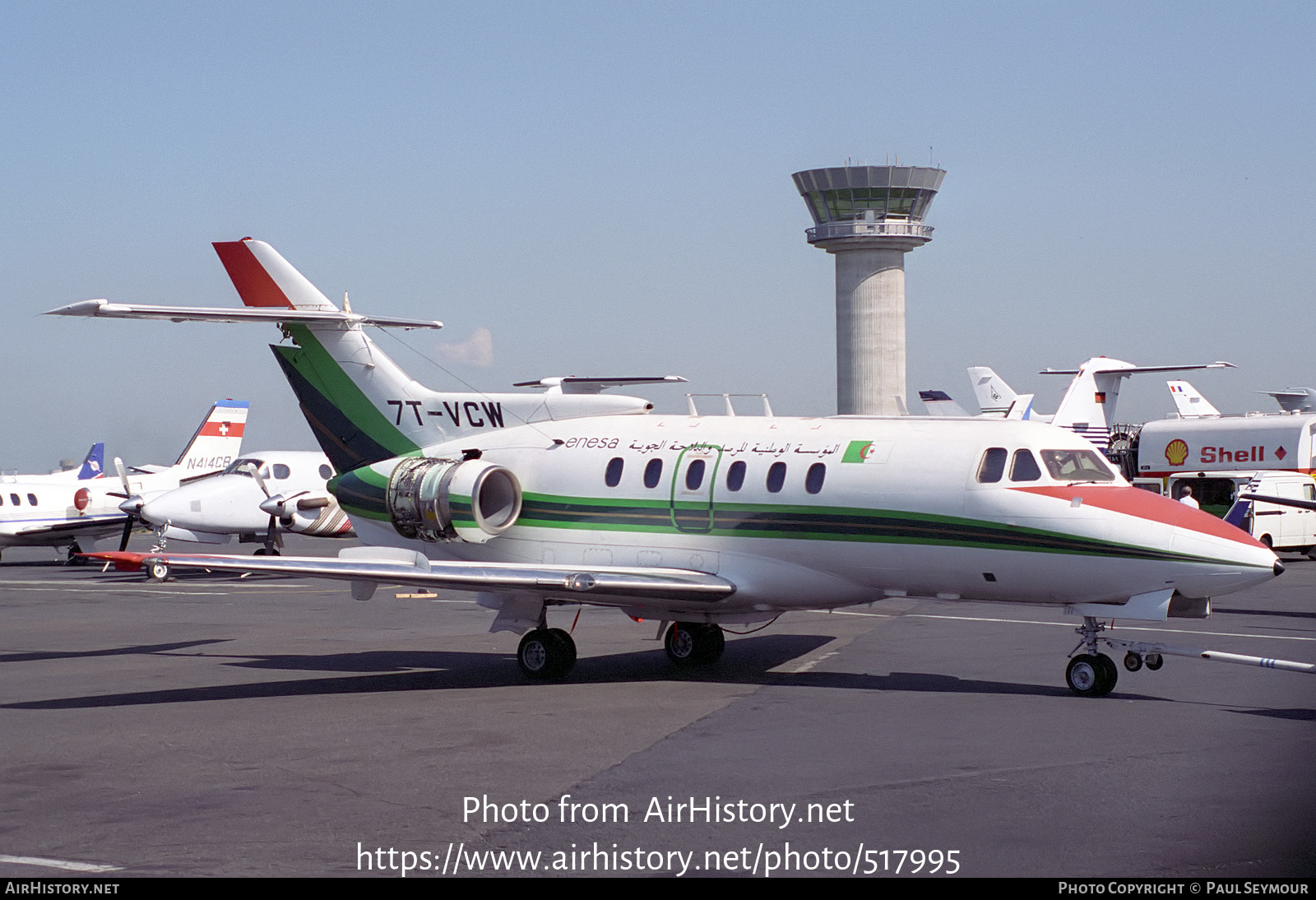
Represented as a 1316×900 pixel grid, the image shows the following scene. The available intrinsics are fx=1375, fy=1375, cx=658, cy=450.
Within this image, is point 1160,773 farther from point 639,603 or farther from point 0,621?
point 0,621

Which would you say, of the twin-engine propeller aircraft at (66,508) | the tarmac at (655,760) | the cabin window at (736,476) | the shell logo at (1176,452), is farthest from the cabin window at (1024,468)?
the shell logo at (1176,452)

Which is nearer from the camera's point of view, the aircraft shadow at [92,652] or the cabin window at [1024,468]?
the cabin window at [1024,468]

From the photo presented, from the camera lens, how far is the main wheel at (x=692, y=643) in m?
17.7

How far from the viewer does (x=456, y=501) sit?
17.6 metres

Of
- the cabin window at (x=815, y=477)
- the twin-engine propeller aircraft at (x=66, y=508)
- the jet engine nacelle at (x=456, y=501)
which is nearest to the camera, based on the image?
the cabin window at (x=815, y=477)

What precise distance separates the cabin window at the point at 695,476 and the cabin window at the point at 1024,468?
12.1 feet

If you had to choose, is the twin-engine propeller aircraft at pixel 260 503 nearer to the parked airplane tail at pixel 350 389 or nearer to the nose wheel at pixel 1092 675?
the parked airplane tail at pixel 350 389

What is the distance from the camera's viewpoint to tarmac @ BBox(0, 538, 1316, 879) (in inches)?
332

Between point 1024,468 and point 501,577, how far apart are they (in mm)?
5884

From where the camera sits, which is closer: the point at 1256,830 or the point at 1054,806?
the point at 1256,830

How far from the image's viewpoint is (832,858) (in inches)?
326

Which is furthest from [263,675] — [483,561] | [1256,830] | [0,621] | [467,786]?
[1256,830]

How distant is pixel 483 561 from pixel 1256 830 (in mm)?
11146

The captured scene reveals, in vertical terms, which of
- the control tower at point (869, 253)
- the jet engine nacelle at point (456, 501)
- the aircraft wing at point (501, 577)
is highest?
the control tower at point (869, 253)
